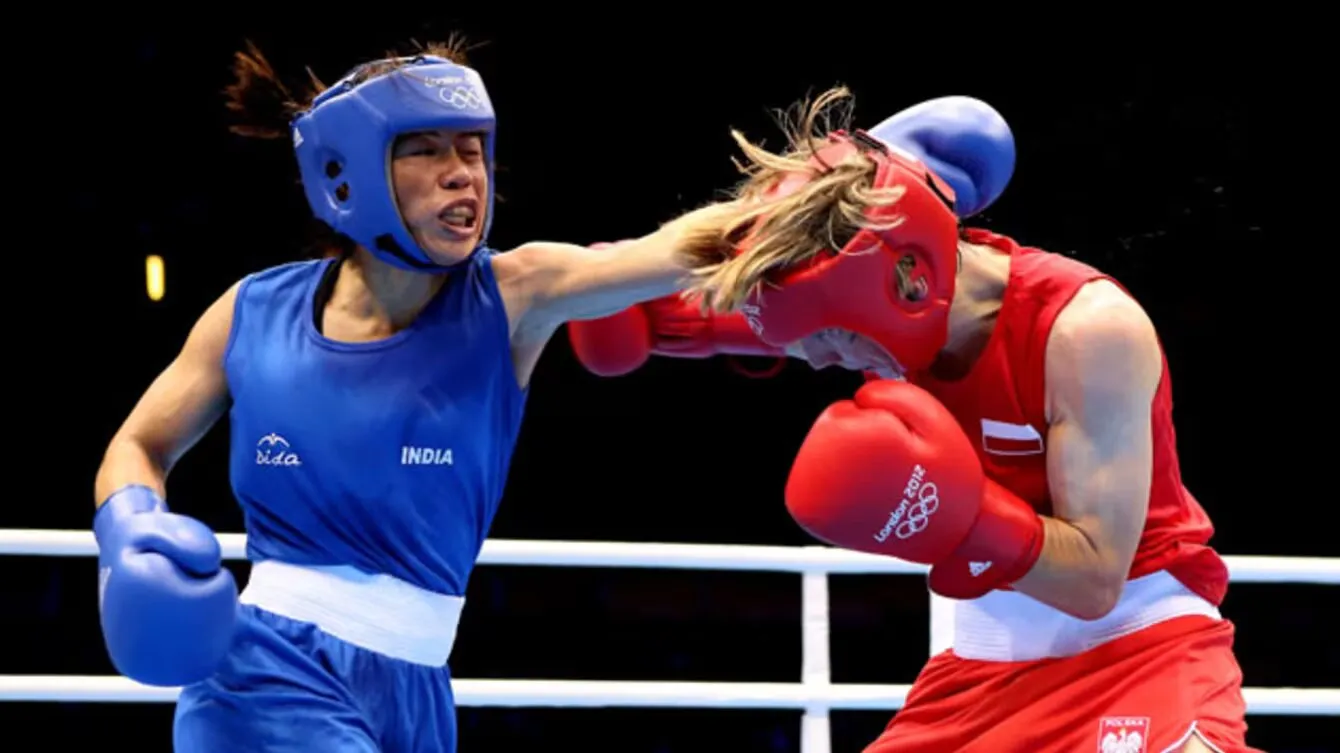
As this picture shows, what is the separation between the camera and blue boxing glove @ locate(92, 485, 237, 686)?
74.2 inches

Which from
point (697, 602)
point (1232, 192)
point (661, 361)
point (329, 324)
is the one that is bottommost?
point (697, 602)

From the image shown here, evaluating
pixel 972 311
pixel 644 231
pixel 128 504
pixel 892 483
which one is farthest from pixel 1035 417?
pixel 644 231

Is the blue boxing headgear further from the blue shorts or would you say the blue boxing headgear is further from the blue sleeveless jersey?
the blue shorts

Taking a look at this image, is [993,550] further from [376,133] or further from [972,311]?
[376,133]

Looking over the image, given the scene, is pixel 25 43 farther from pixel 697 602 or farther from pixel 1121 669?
pixel 1121 669

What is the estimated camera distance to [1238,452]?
658 cm

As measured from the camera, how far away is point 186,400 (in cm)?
225

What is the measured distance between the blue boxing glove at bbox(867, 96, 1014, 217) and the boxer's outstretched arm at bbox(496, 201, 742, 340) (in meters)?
0.30

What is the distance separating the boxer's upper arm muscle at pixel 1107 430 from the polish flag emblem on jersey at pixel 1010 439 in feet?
0.27

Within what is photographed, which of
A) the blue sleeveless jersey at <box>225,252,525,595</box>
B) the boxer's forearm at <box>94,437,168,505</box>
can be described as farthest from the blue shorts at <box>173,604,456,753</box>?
the boxer's forearm at <box>94,437,168,505</box>

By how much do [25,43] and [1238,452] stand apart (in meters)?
4.86

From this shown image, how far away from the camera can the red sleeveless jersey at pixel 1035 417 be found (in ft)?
6.52

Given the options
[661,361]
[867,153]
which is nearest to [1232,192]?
[661,361]

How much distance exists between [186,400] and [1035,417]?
1119 mm
